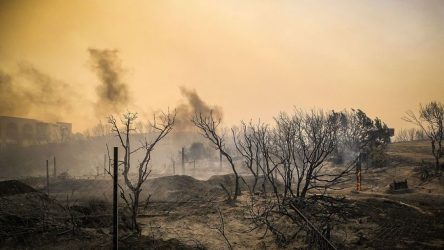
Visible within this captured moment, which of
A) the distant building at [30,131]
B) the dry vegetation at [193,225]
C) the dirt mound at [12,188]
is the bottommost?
the dry vegetation at [193,225]

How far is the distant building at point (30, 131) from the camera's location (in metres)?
64.8

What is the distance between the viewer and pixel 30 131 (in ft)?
232

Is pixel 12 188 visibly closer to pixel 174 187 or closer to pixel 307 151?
pixel 174 187

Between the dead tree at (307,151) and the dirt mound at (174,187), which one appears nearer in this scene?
the dead tree at (307,151)

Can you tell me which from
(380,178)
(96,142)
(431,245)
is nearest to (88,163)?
(96,142)

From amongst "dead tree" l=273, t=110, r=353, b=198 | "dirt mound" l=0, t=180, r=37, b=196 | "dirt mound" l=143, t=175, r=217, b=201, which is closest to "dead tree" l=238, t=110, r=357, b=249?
"dead tree" l=273, t=110, r=353, b=198

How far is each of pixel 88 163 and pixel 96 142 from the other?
13.3 m

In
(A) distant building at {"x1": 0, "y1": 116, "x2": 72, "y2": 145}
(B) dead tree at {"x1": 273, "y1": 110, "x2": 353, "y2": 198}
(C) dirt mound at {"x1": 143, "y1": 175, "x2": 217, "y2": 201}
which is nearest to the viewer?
(B) dead tree at {"x1": 273, "y1": 110, "x2": 353, "y2": 198}

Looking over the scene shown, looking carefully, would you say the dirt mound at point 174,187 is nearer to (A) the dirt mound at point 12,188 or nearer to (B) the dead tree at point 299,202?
(B) the dead tree at point 299,202

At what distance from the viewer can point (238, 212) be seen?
55.0ft

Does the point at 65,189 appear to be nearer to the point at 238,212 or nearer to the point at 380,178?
the point at 238,212

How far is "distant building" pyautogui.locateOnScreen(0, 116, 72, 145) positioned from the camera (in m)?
64.8

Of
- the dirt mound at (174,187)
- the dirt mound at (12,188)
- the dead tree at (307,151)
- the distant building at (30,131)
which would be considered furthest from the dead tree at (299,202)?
the distant building at (30,131)

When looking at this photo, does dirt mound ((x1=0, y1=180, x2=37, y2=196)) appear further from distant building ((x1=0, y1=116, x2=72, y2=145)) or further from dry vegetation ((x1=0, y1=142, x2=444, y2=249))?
distant building ((x1=0, y1=116, x2=72, y2=145))
